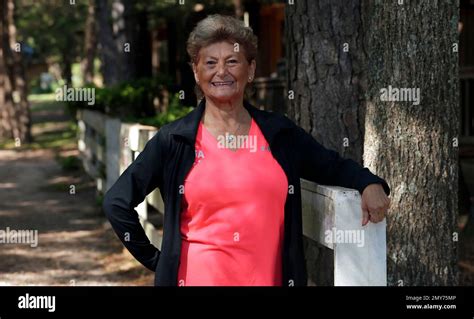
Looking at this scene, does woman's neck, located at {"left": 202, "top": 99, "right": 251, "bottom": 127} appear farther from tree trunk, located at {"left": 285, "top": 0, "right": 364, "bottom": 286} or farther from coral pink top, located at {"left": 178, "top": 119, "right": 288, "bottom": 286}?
tree trunk, located at {"left": 285, "top": 0, "right": 364, "bottom": 286}

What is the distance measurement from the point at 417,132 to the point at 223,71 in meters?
1.52

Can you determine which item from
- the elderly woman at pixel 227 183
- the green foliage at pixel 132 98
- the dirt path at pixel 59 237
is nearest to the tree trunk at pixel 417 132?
the elderly woman at pixel 227 183

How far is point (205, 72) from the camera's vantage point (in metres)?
3.81

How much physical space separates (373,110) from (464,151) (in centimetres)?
520

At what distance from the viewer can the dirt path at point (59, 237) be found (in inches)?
345

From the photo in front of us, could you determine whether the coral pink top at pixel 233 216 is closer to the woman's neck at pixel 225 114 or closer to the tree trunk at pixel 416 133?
the woman's neck at pixel 225 114

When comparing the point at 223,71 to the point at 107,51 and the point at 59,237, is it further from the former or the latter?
the point at 107,51

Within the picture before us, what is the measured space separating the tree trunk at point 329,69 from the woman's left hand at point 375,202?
3.04 metres

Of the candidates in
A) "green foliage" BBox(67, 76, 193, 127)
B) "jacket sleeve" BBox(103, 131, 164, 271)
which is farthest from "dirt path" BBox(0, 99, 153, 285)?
"jacket sleeve" BBox(103, 131, 164, 271)

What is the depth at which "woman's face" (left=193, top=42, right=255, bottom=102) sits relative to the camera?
12.4 ft

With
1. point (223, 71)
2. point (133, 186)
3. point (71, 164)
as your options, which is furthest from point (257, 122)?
point (71, 164)

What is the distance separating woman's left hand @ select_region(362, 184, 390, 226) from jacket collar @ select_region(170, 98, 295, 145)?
0.41 meters
